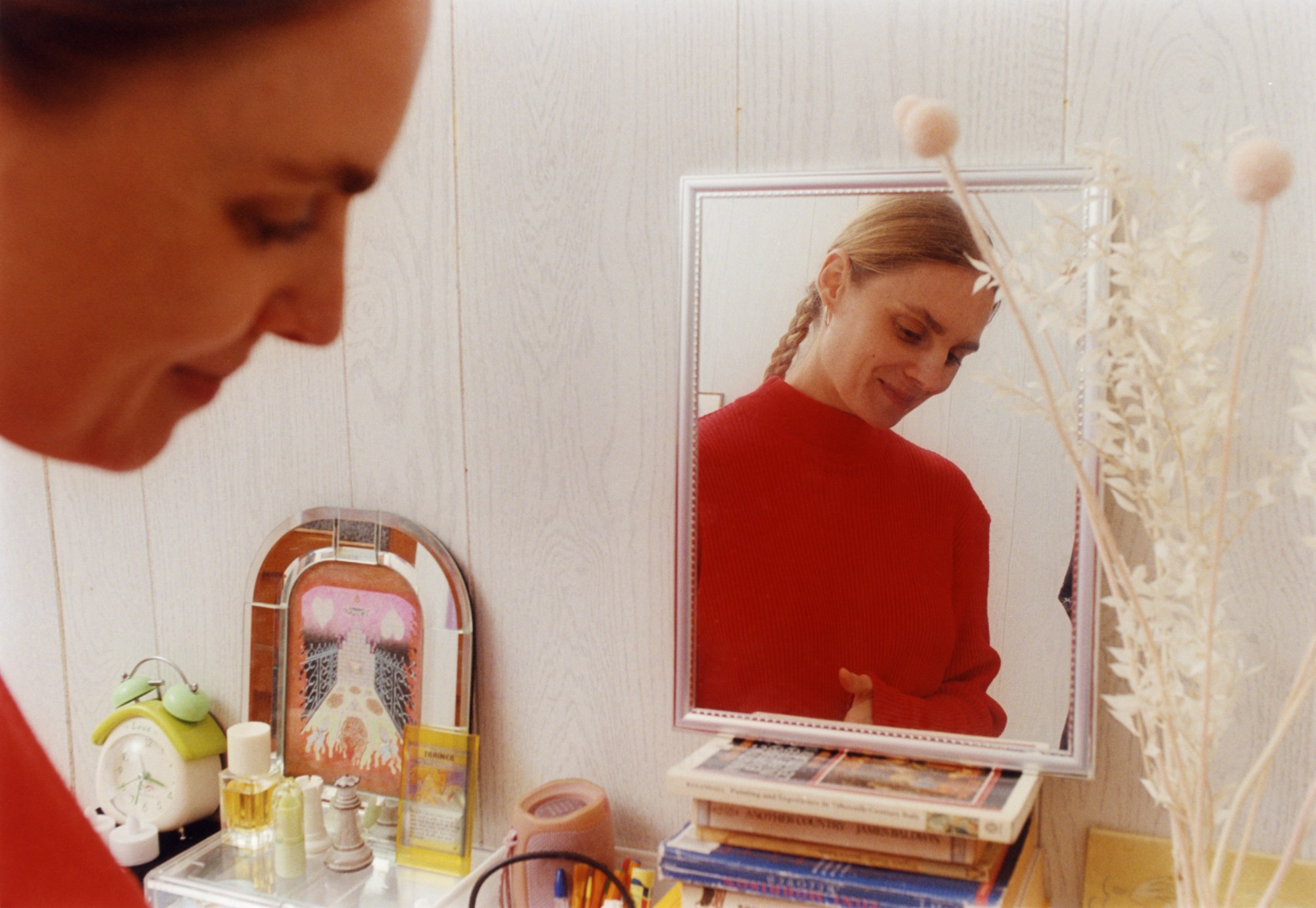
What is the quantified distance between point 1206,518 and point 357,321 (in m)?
0.73

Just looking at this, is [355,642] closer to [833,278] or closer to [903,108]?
[833,278]

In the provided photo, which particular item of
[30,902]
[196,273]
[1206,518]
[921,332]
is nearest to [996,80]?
[921,332]

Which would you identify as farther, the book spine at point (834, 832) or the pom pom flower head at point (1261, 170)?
the book spine at point (834, 832)

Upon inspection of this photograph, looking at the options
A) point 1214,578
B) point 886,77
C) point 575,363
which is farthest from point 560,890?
point 886,77

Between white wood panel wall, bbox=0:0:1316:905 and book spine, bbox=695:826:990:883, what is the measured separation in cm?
14

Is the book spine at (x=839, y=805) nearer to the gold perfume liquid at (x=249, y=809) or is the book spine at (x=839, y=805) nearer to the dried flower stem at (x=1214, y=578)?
the dried flower stem at (x=1214, y=578)

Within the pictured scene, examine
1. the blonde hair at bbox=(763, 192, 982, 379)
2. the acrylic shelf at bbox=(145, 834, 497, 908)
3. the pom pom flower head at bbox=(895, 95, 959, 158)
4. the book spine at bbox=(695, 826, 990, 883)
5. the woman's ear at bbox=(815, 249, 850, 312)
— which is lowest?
the acrylic shelf at bbox=(145, 834, 497, 908)

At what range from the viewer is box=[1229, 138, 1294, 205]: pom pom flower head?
549 millimetres

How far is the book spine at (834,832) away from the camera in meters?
0.72

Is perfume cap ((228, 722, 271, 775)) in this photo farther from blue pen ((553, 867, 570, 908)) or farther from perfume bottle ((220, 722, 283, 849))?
blue pen ((553, 867, 570, 908))

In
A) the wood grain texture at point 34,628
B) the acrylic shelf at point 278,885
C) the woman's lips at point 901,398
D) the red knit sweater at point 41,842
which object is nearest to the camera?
the red knit sweater at point 41,842

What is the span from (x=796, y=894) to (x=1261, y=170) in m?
0.54

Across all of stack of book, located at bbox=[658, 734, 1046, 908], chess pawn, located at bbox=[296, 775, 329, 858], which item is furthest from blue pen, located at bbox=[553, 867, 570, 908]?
chess pawn, located at bbox=[296, 775, 329, 858]

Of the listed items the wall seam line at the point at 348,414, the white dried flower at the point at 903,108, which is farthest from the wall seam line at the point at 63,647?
the white dried flower at the point at 903,108
